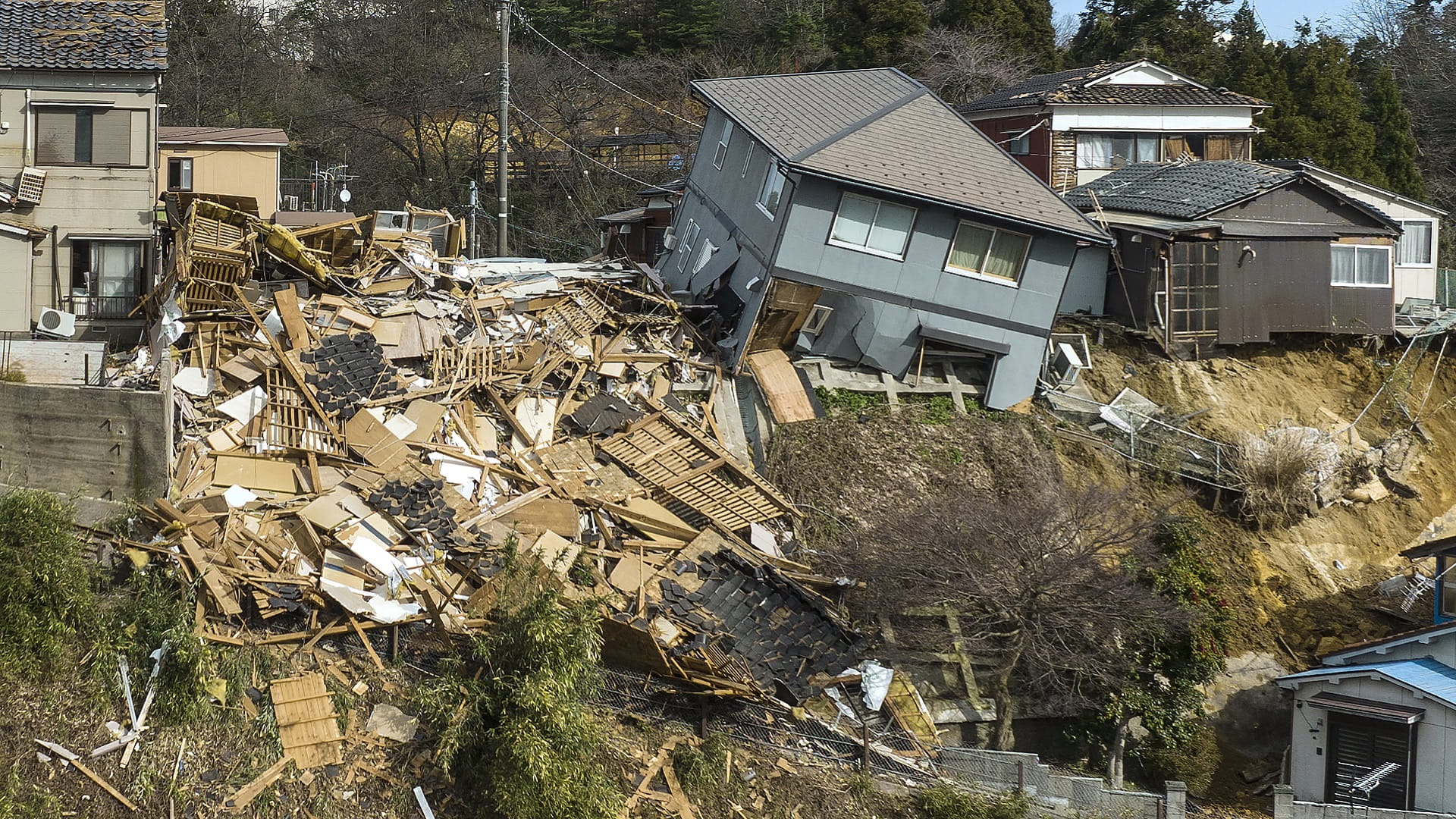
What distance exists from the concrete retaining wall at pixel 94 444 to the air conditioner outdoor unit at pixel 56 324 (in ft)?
15.3

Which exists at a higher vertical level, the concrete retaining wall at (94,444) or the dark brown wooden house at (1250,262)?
the dark brown wooden house at (1250,262)

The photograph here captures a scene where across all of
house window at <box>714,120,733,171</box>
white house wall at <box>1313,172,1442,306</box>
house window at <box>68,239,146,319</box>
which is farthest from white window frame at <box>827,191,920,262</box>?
house window at <box>68,239,146,319</box>

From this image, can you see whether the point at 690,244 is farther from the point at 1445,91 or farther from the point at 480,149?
the point at 1445,91

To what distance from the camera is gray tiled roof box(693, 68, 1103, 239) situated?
72.1 ft

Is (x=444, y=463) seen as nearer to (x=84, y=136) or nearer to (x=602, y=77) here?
(x=84, y=136)

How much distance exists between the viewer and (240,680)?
14.7m

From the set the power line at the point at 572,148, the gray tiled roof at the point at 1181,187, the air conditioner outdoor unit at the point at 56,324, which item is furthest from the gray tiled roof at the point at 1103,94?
the air conditioner outdoor unit at the point at 56,324

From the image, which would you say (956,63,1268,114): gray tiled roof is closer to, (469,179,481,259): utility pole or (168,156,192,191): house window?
(469,179,481,259): utility pole

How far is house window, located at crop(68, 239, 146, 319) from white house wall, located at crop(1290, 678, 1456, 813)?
19149mm

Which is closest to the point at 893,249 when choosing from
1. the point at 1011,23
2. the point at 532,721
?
the point at 532,721

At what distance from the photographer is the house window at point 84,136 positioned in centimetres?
2181

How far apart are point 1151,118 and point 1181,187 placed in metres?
4.47

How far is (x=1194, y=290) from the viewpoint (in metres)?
24.5

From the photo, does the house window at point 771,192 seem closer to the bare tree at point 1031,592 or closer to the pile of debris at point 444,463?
the pile of debris at point 444,463
